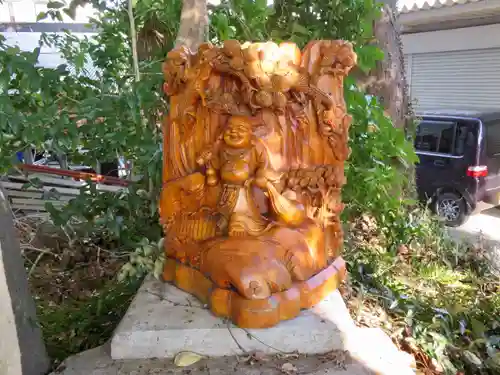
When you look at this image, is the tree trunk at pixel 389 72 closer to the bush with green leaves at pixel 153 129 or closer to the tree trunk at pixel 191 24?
the bush with green leaves at pixel 153 129

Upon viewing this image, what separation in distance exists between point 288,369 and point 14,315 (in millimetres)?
1110

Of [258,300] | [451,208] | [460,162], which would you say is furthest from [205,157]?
[451,208]

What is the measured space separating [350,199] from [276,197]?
1.67 meters

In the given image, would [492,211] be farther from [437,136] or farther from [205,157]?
[205,157]

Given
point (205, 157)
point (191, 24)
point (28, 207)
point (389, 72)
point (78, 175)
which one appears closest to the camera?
point (205, 157)

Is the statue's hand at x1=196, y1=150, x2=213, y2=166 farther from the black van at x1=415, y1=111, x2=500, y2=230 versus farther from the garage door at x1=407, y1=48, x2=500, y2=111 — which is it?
the garage door at x1=407, y1=48, x2=500, y2=111

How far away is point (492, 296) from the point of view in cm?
338

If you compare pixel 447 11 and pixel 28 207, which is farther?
pixel 447 11

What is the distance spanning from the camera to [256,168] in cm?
211

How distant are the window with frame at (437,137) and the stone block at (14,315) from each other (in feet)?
16.9

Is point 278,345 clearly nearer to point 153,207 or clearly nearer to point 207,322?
point 207,322

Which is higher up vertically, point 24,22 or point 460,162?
point 24,22

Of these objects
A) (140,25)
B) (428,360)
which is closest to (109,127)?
(140,25)

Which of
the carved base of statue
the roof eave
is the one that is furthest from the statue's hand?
the roof eave
